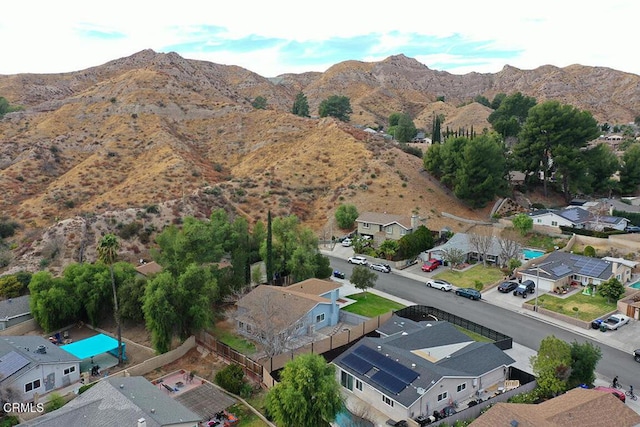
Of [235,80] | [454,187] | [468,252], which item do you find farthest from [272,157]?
[235,80]

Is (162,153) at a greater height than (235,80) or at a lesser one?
lesser

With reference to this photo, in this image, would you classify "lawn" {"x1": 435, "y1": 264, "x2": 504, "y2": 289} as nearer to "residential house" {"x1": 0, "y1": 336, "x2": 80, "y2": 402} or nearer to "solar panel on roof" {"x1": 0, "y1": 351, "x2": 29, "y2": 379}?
"residential house" {"x1": 0, "y1": 336, "x2": 80, "y2": 402}

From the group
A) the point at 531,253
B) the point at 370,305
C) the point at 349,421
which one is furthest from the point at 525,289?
the point at 349,421

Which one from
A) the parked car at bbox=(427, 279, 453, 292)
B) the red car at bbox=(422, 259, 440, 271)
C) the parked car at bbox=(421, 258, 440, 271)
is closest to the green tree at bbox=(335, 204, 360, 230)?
the parked car at bbox=(421, 258, 440, 271)

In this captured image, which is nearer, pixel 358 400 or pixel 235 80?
pixel 358 400

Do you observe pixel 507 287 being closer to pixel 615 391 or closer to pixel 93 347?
pixel 615 391

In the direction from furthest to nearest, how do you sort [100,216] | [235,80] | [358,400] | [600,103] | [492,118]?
[235,80] < [600,103] < [492,118] < [100,216] < [358,400]

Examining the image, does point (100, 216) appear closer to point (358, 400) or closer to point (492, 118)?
point (358, 400)
